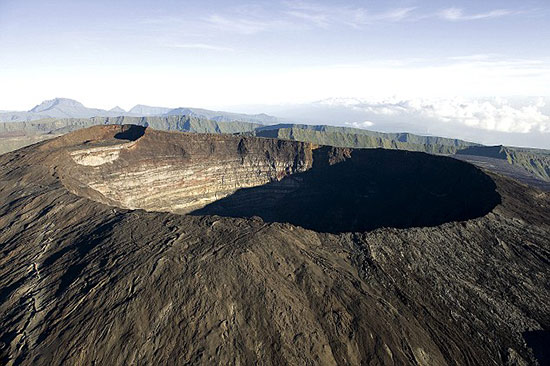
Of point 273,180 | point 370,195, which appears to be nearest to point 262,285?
point 370,195

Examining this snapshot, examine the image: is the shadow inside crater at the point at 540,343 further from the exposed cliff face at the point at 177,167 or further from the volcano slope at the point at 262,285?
the exposed cliff face at the point at 177,167

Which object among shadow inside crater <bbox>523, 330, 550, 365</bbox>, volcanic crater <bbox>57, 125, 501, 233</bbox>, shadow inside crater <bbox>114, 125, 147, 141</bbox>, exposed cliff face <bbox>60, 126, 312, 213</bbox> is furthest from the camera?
shadow inside crater <bbox>114, 125, 147, 141</bbox>

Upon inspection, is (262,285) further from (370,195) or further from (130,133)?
(130,133)

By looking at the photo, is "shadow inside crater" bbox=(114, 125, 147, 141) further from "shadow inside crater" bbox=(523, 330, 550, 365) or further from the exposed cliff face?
"shadow inside crater" bbox=(523, 330, 550, 365)

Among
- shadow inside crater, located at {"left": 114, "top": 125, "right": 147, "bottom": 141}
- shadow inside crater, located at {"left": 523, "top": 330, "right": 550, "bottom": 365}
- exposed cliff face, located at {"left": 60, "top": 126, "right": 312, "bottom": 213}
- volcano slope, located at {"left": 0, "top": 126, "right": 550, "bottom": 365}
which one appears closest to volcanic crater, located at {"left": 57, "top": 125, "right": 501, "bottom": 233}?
exposed cliff face, located at {"left": 60, "top": 126, "right": 312, "bottom": 213}

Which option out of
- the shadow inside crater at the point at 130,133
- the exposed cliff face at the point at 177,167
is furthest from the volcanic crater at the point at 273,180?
the shadow inside crater at the point at 130,133

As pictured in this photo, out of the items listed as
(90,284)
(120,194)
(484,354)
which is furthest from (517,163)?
(90,284)
